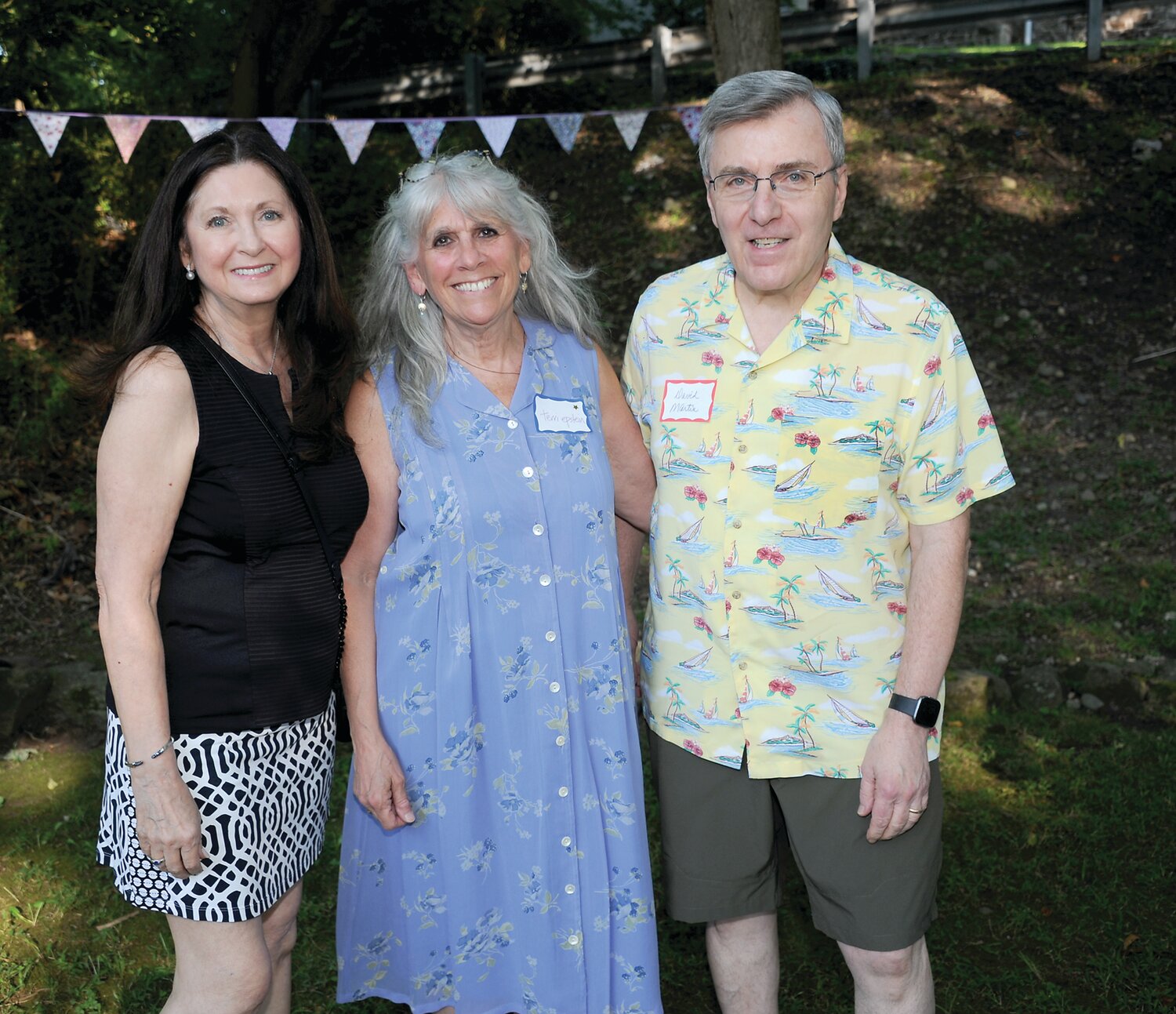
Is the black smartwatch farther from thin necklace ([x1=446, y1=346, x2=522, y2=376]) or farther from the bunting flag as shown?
the bunting flag

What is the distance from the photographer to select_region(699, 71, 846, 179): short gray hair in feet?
7.36

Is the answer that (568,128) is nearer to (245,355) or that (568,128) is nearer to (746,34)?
(746,34)

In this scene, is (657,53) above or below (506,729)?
above

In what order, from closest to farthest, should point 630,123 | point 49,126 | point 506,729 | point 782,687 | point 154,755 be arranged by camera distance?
1. point 154,755
2. point 782,687
3. point 506,729
4. point 49,126
5. point 630,123

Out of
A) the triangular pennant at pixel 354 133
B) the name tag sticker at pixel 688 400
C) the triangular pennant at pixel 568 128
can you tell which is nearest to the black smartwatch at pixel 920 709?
the name tag sticker at pixel 688 400

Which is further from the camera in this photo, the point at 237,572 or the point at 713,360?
the point at 713,360

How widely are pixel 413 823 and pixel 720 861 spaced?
684 mm

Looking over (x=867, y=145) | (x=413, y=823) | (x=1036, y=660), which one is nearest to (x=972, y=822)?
(x=1036, y=660)

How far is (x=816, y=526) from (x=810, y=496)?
2.5 inches

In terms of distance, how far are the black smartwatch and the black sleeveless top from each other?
1198mm

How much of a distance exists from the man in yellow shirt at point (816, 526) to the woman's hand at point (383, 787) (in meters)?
0.63

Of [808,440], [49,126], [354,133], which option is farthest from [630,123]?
[808,440]

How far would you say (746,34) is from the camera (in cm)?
671

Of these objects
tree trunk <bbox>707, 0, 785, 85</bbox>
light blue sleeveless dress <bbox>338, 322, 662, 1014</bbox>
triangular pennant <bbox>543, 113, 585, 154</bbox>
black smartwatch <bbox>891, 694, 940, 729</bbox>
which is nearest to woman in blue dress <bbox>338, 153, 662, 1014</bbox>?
light blue sleeveless dress <bbox>338, 322, 662, 1014</bbox>
